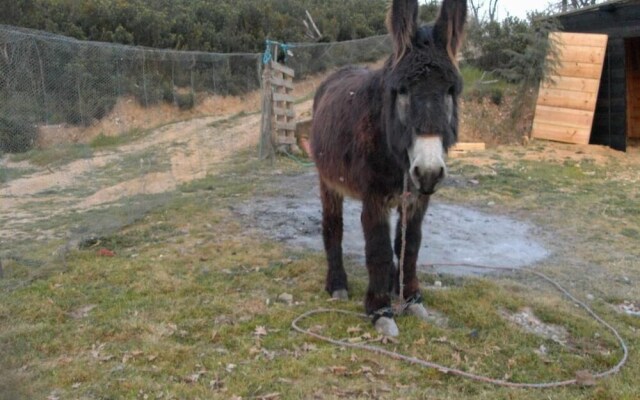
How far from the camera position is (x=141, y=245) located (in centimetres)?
615

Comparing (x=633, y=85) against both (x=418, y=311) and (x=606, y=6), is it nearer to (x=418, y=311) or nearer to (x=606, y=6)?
(x=606, y=6)

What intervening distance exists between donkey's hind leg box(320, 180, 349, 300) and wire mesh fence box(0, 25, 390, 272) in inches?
110

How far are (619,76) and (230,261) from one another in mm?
11391

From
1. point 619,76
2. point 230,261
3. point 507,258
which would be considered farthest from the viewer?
point 619,76

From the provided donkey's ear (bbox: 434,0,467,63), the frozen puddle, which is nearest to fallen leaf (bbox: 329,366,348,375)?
donkey's ear (bbox: 434,0,467,63)

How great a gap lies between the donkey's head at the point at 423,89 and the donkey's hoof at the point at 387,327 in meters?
1.16

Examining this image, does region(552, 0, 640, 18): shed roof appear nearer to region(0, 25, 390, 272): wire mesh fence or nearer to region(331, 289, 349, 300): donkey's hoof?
region(0, 25, 390, 272): wire mesh fence

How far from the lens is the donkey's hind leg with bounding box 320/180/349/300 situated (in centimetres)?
471

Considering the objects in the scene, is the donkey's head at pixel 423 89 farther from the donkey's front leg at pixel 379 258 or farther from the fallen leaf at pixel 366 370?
the fallen leaf at pixel 366 370

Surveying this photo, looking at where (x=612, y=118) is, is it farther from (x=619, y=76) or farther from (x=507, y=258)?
(x=507, y=258)

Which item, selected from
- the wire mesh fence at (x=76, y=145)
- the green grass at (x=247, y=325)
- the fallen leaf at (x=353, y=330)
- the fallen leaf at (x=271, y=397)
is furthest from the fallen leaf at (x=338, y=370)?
the wire mesh fence at (x=76, y=145)

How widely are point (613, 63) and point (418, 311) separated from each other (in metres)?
11.6

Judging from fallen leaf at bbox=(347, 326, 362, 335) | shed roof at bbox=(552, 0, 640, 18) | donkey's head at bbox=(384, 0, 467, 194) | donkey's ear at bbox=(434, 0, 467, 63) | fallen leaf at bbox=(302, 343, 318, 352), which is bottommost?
fallen leaf at bbox=(302, 343, 318, 352)

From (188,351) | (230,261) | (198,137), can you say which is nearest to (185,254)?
(230,261)
